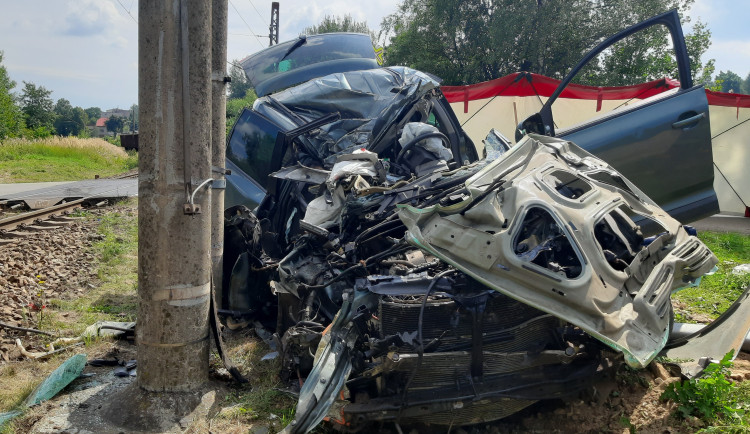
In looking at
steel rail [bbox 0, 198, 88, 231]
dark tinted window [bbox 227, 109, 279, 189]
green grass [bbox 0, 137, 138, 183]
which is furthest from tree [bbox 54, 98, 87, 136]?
dark tinted window [bbox 227, 109, 279, 189]

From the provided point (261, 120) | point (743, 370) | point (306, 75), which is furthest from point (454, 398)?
point (306, 75)

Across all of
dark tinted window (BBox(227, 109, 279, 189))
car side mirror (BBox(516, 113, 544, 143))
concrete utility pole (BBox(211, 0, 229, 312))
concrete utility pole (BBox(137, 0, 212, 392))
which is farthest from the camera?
dark tinted window (BBox(227, 109, 279, 189))

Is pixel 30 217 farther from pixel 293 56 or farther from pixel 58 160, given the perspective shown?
pixel 58 160

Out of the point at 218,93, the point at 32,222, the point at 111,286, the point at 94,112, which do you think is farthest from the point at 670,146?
the point at 94,112

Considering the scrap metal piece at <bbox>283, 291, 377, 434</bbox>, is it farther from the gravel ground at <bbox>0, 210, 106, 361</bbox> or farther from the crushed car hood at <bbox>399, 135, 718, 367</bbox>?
the gravel ground at <bbox>0, 210, 106, 361</bbox>

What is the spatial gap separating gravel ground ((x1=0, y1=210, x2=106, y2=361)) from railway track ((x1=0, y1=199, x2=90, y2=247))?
0.20 meters

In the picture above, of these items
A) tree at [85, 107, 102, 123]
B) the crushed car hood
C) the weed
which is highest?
tree at [85, 107, 102, 123]

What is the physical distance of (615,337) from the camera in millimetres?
2541

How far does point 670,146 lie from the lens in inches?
173

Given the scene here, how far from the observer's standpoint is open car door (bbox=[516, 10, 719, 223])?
4363 mm

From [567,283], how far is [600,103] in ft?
31.4

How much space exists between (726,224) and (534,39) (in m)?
13.0

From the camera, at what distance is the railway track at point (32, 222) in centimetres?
786

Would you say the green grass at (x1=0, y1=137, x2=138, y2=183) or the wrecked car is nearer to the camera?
the wrecked car
